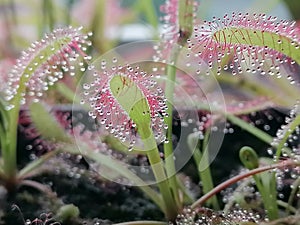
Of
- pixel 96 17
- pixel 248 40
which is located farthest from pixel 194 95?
pixel 96 17

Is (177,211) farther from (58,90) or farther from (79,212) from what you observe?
(58,90)

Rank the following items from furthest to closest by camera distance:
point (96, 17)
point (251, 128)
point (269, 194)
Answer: point (96, 17) < point (251, 128) < point (269, 194)

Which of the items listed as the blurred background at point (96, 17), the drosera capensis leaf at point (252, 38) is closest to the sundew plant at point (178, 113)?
the drosera capensis leaf at point (252, 38)

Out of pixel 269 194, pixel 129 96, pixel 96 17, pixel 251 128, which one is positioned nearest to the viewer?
pixel 129 96

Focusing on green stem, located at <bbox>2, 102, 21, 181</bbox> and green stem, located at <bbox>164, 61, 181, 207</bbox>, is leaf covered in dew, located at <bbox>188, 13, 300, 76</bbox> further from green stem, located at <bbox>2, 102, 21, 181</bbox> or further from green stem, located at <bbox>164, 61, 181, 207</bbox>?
green stem, located at <bbox>2, 102, 21, 181</bbox>

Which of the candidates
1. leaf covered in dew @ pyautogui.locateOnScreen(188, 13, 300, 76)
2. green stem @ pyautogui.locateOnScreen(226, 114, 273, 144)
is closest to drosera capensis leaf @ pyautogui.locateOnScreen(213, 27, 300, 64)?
leaf covered in dew @ pyautogui.locateOnScreen(188, 13, 300, 76)

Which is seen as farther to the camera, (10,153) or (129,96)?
(10,153)

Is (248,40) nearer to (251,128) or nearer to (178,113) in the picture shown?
(178,113)

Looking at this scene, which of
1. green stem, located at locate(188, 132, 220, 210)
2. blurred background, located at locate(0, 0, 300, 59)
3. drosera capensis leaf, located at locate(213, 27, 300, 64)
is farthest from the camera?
blurred background, located at locate(0, 0, 300, 59)

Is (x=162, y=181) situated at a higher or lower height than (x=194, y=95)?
lower

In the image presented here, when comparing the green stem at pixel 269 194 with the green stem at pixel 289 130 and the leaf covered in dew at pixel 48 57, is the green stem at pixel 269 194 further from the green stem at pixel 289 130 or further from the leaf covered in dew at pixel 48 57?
the leaf covered in dew at pixel 48 57
